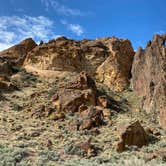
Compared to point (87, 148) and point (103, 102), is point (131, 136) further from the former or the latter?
point (103, 102)

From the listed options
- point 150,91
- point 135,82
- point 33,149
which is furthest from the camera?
point 135,82

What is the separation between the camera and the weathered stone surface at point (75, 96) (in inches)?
1003

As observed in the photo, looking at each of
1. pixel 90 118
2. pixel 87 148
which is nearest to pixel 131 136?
pixel 87 148

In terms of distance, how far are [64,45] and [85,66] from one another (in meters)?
3.72

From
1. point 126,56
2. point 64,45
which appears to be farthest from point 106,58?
point 64,45

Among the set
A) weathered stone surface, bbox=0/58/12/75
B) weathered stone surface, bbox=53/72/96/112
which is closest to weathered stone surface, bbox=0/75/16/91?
weathered stone surface, bbox=0/58/12/75

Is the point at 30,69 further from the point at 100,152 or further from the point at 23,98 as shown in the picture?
the point at 100,152

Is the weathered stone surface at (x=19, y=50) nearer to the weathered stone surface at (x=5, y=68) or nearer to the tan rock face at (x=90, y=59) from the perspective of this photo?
the tan rock face at (x=90, y=59)

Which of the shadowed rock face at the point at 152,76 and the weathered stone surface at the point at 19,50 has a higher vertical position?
the weathered stone surface at the point at 19,50

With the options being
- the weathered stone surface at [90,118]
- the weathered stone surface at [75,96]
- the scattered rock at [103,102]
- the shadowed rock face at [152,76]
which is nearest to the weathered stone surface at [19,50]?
the shadowed rock face at [152,76]

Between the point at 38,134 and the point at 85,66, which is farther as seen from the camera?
the point at 85,66

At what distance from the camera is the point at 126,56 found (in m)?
40.0

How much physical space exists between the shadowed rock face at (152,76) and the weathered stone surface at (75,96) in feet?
17.4

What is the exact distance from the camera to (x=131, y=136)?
760 inches
